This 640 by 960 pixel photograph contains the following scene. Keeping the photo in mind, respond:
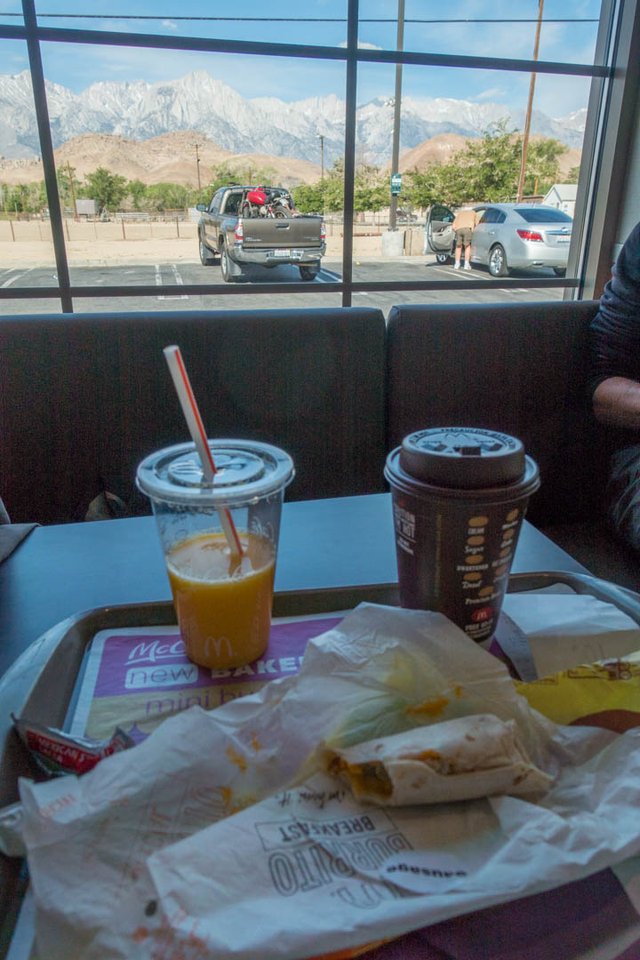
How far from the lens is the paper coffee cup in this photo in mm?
558

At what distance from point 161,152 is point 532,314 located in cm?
540

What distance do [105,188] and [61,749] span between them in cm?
648

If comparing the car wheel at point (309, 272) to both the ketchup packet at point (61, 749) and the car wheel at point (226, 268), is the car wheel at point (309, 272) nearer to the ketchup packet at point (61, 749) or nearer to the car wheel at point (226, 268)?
the car wheel at point (226, 268)

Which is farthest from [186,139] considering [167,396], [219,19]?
[167,396]

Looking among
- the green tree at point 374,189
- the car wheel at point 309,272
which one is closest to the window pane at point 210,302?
the car wheel at point 309,272

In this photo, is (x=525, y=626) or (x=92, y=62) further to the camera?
(x=92, y=62)

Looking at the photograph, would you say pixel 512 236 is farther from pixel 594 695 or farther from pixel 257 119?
pixel 594 695

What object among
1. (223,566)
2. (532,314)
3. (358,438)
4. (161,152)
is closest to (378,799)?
(223,566)

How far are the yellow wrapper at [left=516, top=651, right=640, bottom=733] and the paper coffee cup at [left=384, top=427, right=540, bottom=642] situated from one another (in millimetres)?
97

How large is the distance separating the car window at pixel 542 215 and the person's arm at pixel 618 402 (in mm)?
5563

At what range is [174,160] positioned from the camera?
6293 mm

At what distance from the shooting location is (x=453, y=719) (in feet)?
1.56

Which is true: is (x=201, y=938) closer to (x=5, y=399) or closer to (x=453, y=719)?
(x=453, y=719)

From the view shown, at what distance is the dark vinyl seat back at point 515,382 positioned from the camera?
196cm
